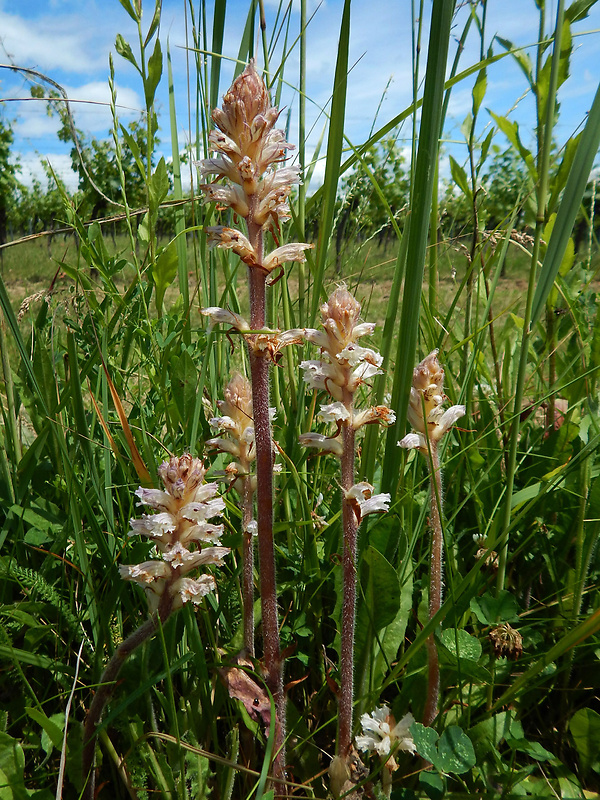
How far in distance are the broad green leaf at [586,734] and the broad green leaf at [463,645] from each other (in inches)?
10.6

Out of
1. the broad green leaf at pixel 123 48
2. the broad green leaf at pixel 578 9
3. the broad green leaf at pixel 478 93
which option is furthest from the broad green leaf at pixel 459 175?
the broad green leaf at pixel 123 48

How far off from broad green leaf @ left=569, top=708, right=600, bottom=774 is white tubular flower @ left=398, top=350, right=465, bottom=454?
681 millimetres

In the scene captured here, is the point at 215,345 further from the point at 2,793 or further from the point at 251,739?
the point at 2,793

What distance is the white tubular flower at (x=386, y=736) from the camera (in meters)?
1.09

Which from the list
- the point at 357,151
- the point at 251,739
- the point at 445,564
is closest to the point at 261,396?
the point at 357,151

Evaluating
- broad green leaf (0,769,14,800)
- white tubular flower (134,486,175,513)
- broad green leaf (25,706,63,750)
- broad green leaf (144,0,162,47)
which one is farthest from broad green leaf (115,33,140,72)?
broad green leaf (0,769,14,800)

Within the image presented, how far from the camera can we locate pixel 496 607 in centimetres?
129

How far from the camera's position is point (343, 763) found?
3.53 feet

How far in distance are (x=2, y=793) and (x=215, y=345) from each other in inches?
47.4

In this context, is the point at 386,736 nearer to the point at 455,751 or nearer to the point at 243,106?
the point at 455,751

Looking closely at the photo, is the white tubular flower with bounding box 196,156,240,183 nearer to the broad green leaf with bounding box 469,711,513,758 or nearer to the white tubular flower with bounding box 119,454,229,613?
the white tubular flower with bounding box 119,454,229,613

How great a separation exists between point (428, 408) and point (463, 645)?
1.70 ft

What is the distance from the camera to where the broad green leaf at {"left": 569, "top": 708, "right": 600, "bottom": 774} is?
123cm

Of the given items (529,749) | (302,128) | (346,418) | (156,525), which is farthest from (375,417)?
(302,128)
